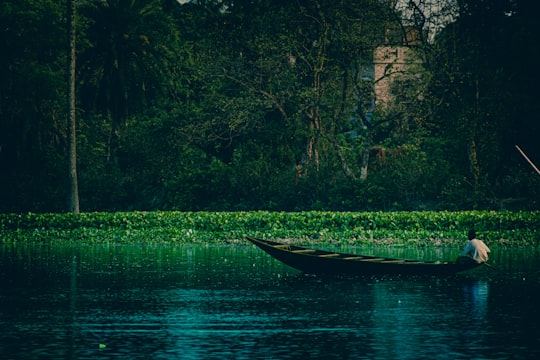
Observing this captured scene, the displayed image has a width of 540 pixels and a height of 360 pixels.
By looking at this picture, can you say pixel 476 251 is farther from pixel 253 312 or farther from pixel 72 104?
pixel 72 104

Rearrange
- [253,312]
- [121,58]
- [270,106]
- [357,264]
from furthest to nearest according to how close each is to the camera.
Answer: [121,58] → [270,106] → [357,264] → [253,312]

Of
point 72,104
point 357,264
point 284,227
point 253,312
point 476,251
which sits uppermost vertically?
point 72,104

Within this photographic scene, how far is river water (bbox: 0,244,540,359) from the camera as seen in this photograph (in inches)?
608

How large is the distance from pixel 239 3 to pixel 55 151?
13.9 meters

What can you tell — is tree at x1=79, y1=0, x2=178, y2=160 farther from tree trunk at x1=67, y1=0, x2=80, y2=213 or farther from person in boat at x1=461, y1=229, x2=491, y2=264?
person in boat at x1=461, y1=229, x2=491, y2=264

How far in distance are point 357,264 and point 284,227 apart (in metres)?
17.0

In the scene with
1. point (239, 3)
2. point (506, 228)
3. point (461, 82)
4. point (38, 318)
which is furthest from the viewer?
point (239, 3)

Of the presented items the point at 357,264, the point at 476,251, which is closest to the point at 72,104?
the point at 357,264

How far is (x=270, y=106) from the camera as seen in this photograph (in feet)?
164

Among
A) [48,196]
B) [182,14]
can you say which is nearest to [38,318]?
[48,196]

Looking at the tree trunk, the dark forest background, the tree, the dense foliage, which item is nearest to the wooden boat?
the dense foliage

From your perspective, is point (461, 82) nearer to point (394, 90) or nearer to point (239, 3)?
point (394, 90)

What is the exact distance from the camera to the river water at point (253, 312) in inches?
608

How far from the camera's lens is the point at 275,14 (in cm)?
5084
